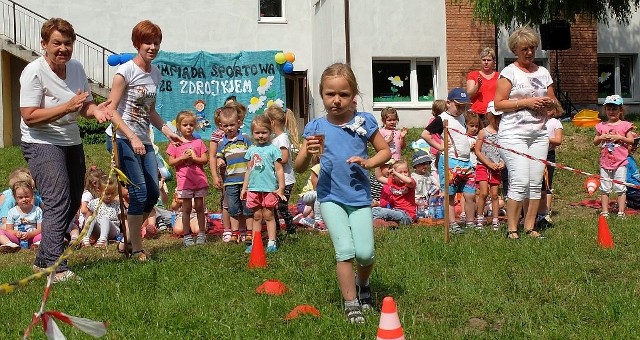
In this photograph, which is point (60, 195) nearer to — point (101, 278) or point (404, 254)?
point (101, 278)

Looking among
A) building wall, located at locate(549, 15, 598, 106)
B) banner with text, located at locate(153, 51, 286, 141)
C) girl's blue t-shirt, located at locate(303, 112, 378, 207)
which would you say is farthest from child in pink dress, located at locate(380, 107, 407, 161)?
building wall, located at locate(549, 15, 598, 106)

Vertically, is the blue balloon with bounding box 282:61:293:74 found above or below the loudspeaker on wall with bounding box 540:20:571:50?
below

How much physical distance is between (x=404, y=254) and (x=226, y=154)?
9.16 ft

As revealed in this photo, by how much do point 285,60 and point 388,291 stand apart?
17764 mm

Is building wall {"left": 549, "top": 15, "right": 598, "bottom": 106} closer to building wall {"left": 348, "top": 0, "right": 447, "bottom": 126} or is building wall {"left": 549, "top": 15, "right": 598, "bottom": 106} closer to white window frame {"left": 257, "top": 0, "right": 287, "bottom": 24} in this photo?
building wall {"left": 348, "top": 0, "right": 447, "bottom": 126}

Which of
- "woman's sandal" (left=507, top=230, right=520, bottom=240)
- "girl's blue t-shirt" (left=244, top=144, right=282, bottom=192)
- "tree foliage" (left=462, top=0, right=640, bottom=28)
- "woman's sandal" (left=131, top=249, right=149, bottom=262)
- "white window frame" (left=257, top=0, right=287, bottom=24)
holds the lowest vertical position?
"woman's sandal" (left=131, top=249, right=149, bottom=262)

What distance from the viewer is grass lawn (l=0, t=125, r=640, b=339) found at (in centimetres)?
487

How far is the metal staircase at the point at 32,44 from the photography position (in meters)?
22.1

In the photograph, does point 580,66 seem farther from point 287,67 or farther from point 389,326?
point 389,326

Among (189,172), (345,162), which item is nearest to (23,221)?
(189,172)

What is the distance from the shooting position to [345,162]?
17.3 ft

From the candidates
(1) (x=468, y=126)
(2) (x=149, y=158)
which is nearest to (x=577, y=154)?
(1) (x=468, y=126)

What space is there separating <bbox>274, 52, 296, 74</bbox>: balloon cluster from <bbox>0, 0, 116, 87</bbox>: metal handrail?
4951mm

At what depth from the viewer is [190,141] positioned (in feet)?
31.3
